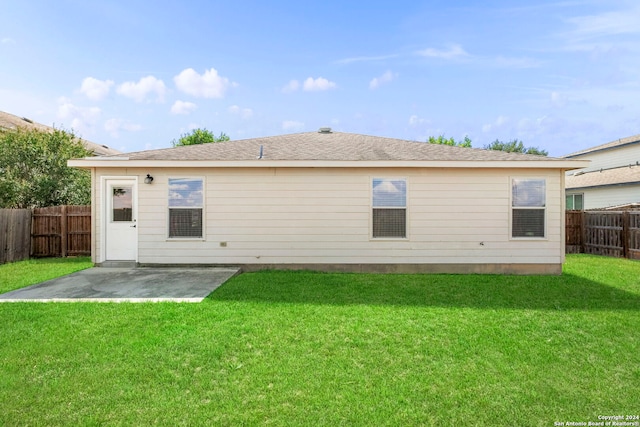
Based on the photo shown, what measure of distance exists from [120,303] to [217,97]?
17928 millimetres

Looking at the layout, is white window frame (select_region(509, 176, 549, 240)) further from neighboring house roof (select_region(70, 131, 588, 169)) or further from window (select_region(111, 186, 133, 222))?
window (select_region(111, 186, 133, 222))

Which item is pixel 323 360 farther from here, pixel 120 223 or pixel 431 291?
pixel 120 223

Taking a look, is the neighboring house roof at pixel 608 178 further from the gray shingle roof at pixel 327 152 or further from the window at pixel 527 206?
the gray shingle roof at pixel 327 152

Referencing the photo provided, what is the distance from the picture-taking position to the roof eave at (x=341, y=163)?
7.35m

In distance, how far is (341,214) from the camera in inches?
301

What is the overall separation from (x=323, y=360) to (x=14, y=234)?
1088 cm

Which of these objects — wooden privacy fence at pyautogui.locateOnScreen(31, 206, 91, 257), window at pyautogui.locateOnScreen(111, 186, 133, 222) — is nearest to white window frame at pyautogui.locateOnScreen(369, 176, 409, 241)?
window at pyautogui.locateOnScreen(111, 186, 133, 222)

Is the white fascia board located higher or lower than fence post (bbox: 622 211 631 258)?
higher

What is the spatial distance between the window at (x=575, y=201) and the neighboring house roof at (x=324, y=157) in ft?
40.6

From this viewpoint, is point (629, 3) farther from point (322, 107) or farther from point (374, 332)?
point (322, 107)

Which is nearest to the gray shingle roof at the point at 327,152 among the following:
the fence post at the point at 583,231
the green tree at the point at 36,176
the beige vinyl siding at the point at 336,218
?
the beige vinyl siding at the point at 336,218

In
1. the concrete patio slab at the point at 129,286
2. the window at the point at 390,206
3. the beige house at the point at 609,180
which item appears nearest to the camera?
the concrete patio slab at the point at 129,286

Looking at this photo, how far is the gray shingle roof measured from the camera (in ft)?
24.7

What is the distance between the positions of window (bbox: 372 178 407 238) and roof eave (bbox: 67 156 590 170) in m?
0.46
